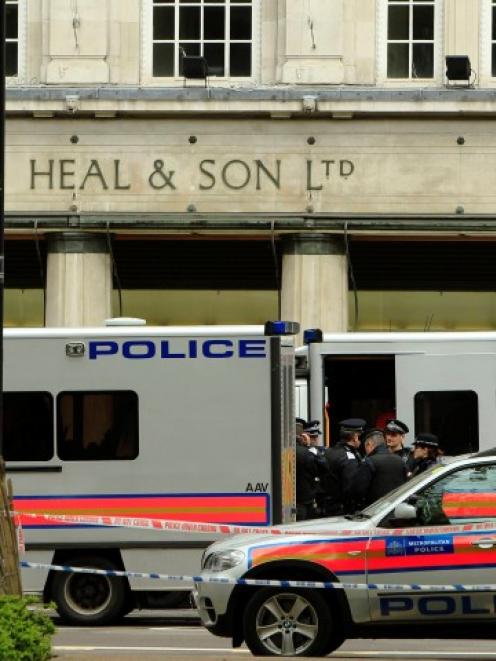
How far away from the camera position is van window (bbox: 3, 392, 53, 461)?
17547 mm

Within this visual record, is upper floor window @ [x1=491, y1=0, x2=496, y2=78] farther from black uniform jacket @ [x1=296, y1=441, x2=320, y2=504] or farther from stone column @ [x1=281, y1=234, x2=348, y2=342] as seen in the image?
black uniform jacket @ [x1=296, y1=441, x2=320, y2=504]

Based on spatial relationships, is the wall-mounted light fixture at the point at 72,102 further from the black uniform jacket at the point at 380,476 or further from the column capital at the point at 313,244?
the black uniform jacket at the point at 380,476

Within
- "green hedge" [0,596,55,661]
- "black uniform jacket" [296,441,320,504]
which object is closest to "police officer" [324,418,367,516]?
"black uniform jacket" [296,441,320,504]

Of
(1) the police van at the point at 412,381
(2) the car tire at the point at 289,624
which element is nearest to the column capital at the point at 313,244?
(1) the police van at the point at 412,381

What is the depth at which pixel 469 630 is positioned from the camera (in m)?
13.0

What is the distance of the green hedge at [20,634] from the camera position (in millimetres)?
9656

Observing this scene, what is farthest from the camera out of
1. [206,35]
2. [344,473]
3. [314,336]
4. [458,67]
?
[206,35]

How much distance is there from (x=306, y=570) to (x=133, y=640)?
9.31ft

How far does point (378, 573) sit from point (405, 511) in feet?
1.54

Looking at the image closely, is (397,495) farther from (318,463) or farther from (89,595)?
(318,463)

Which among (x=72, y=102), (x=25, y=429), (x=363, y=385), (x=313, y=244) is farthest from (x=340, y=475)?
(x=72, y=102)

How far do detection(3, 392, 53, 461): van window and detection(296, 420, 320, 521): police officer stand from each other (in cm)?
260

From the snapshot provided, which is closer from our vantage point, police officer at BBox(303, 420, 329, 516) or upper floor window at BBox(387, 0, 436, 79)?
police officer at BBox(303, 420, 329, 516)

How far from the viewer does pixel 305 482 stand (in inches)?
737
